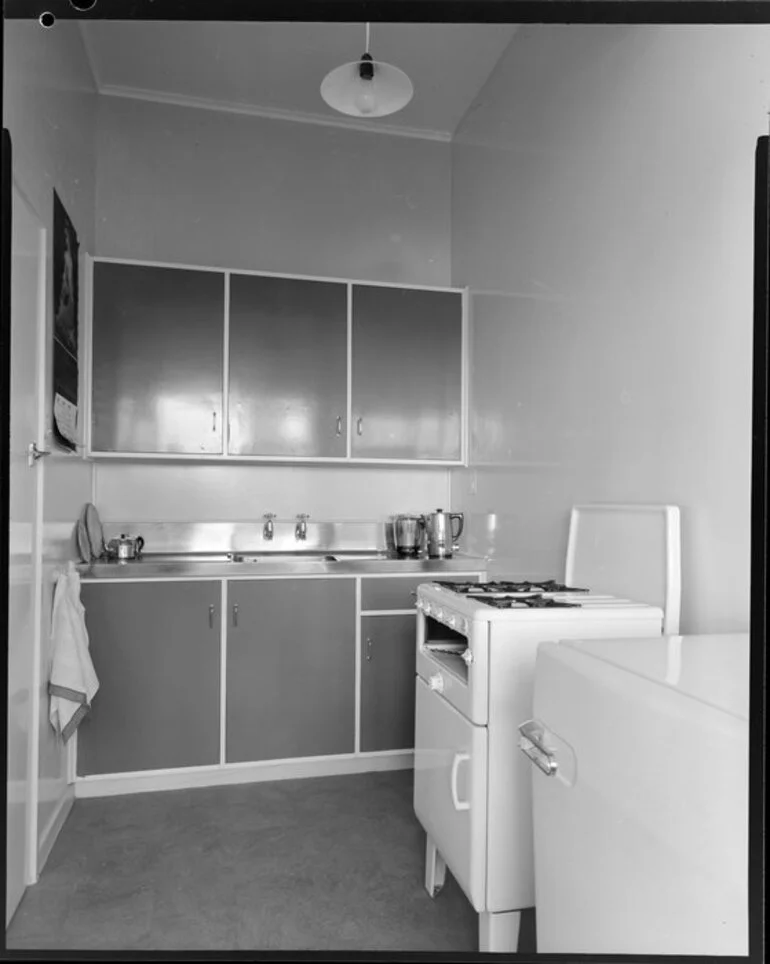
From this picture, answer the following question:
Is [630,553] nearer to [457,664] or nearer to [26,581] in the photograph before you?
[457,664]

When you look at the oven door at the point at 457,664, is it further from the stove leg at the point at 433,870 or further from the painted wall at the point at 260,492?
the painted wall at the point at 260,492

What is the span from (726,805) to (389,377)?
2.36 metres

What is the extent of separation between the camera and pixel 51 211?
180 centimetres

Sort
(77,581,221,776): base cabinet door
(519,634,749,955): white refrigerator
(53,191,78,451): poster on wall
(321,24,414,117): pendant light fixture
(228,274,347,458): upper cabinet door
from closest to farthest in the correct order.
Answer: (519,634,749,955): white refrigerator
(321,24,414,117): pendant light fixture
(53,191,78,451): poster on wall
(77,581,221,776): base cabinet door
(228,274,347,458): upper cabinet door

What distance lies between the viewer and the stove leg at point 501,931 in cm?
128

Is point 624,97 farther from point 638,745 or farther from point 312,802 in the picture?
point 312,802

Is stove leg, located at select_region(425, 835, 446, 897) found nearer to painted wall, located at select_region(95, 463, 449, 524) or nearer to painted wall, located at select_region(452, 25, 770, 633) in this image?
painted wall, located at select_region(452, 25, 770, 633)

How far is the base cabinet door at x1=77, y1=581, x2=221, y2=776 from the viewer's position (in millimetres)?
2254

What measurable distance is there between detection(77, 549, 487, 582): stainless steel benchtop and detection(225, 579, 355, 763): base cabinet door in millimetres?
47

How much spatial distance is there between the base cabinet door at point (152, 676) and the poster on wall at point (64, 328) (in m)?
0.61

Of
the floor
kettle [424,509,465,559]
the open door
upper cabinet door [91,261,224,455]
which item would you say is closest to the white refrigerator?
the floor

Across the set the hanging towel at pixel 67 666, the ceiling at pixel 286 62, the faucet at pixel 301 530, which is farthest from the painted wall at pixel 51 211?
the faucet at pixel 301 530

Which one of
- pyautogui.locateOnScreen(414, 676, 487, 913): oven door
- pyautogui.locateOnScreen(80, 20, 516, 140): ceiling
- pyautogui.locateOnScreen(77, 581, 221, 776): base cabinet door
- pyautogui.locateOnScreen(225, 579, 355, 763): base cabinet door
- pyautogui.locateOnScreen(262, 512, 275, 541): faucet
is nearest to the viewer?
pyautogui.locateOnScreen(80, 20, 516, 140): ceiling

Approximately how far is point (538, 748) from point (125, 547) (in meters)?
2.09
